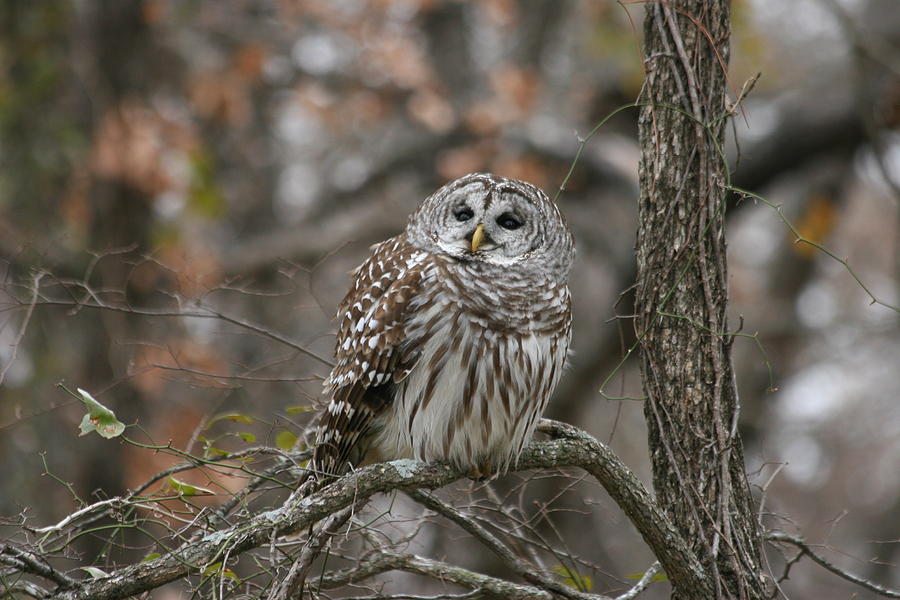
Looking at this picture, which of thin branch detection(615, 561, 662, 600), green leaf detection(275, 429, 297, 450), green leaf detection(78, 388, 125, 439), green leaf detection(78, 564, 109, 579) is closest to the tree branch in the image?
green leaf detection(78, 564, 109, 579)

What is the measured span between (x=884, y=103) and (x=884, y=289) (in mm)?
8859

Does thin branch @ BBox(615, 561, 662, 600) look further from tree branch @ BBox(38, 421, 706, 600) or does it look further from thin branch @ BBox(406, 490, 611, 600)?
tree branch @ BBox(38, 421, 706, 600)

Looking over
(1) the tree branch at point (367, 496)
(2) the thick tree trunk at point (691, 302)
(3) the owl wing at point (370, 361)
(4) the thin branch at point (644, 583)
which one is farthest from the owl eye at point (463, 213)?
(4) the thin branch at point (644, 583)

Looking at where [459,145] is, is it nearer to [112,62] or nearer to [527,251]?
[112,62]

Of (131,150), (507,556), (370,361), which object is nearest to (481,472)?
(507,556)

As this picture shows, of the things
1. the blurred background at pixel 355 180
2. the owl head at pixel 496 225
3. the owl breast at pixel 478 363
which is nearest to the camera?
the owl breast at pixel 478 363

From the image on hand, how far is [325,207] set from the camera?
12.4m

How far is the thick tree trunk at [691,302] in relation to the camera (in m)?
3.66

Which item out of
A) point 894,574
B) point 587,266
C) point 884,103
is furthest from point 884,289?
point 884,103

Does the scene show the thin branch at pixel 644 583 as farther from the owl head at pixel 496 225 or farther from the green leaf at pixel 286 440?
the green leaf at pixel 286 440

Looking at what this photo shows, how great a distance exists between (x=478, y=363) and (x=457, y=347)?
0.34 ft

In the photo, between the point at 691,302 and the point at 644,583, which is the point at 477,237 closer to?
the point at 691,302

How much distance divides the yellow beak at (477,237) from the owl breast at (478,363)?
0.10 meters

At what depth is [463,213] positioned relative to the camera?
14.7 feet
